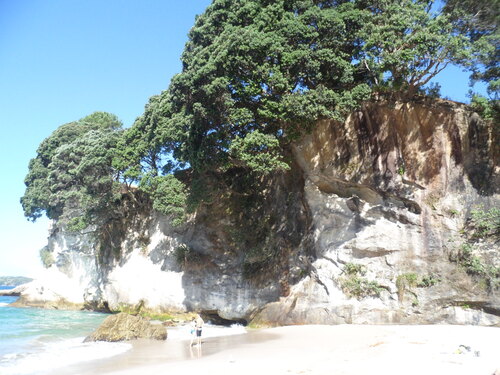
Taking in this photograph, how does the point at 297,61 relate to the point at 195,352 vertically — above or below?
above

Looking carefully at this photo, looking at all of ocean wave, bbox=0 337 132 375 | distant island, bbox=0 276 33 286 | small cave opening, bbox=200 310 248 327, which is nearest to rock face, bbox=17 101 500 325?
small cave opening, bbox=200 310 248 327

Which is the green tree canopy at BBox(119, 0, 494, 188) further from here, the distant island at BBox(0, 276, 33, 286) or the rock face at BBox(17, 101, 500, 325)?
the distant island at BBox(0, 276, 33, 286)

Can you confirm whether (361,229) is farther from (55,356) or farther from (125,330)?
(55,356)

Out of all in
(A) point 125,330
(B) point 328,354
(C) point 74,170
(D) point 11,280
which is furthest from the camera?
(D) point 11,280

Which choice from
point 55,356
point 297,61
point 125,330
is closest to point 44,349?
point 55,356

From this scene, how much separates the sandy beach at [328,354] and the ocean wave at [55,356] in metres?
0.58

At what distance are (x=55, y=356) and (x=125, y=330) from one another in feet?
9.72

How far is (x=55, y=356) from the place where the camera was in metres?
11.2

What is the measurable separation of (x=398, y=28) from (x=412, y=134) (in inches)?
170

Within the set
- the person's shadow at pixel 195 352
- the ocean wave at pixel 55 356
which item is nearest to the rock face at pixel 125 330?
the ocean wave at pixel 55 356

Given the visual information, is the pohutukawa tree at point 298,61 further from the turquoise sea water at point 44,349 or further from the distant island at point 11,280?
the distant island at point 11,280

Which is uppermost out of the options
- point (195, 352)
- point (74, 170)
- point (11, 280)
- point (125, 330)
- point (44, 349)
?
point (74, 170)

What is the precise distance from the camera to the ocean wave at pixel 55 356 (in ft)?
31.7

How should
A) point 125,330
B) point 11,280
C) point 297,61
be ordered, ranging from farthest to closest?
point 11,280
point 297,61
point 125,330
